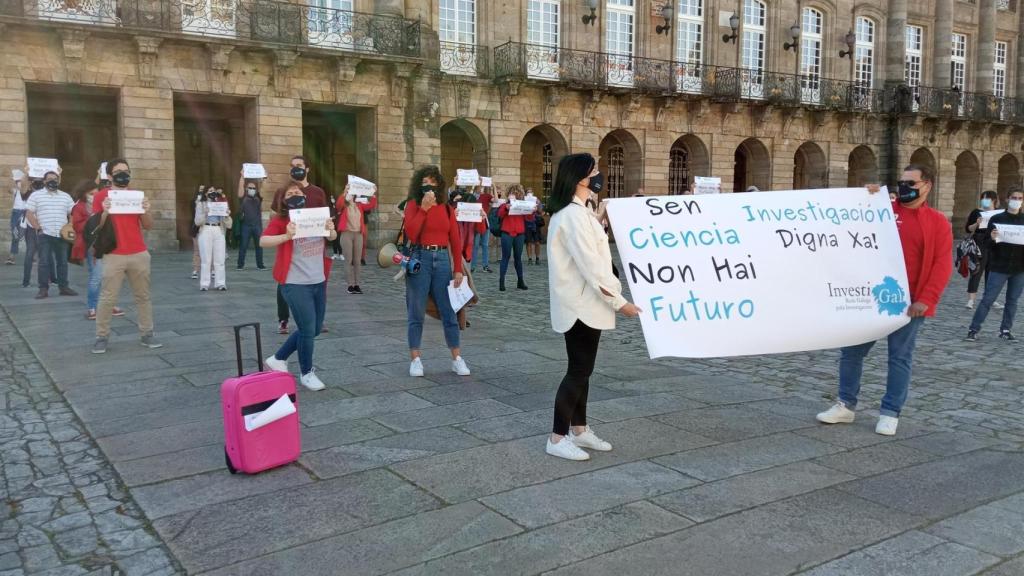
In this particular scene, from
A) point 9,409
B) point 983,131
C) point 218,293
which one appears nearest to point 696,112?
point 983,131

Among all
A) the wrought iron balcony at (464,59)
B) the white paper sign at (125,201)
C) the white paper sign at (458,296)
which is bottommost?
the white paper sign at (458,296)

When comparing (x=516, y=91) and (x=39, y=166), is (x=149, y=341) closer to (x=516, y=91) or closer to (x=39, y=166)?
(x=39, y=166)

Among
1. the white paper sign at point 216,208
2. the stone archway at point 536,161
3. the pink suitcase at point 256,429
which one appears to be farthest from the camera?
the stone archway at point 536,161

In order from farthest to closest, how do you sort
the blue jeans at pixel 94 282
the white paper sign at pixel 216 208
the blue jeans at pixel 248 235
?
the blue jeans at pixel 248 235 → the white paper sign at pixel 216 208 → the blue jeans at pixel 94 282

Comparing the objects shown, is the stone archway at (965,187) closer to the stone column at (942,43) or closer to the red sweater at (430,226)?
the stone column at (942,43)

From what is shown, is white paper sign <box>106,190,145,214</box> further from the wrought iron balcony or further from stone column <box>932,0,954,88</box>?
stone column <box>932,0,954,88</box>

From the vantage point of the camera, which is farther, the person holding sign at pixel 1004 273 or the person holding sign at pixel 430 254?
the person holding sign at pixel 1004 273

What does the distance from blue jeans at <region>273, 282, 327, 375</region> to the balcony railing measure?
16092mm

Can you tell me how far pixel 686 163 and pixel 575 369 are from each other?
29.1 metres

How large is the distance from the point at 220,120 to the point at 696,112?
1600 centimetres

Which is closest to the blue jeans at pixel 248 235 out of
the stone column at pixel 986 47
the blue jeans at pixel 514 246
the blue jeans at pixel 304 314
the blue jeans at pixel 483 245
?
the blue jeans at pixel 483 245

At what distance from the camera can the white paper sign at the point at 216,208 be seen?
13.0m

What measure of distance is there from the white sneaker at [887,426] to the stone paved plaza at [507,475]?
3.3 inches

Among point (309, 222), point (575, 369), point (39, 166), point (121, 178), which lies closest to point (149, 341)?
point (121, 178)
